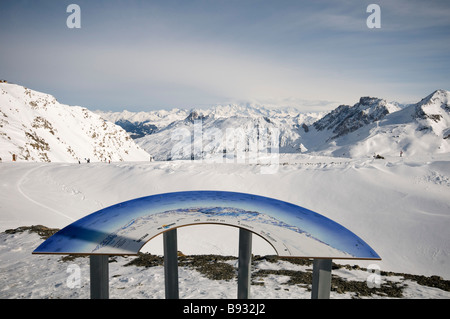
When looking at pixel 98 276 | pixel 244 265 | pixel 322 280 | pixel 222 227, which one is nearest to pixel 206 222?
pixel 244 265

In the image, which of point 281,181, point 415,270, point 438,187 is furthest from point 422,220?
point 281,181

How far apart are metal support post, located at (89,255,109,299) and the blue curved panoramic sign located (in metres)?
0.35

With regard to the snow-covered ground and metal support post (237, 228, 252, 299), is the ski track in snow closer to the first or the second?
the snow-covered ground

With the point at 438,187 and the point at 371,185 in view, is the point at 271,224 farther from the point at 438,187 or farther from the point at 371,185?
the point at 438,187

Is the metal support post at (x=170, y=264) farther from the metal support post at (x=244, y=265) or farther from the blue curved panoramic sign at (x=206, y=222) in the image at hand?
the metal support post at (x=244, y=265)

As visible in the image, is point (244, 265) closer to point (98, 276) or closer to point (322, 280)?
point (322, 280)

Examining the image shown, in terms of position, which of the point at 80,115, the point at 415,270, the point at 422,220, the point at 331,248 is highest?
the point at 80,115

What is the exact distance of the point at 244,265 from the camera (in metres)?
6.60

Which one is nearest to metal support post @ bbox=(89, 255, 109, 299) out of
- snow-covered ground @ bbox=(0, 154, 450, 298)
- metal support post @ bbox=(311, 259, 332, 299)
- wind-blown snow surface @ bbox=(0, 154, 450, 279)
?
snow-covered ground @ bbox=(0, 154, 450, 298)

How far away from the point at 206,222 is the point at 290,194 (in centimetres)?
1918

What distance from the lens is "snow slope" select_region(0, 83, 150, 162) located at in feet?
161

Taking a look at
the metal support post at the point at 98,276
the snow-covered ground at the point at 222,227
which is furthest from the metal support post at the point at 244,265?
the metal support post at the point at 98,276

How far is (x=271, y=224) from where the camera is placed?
21.1 ft
